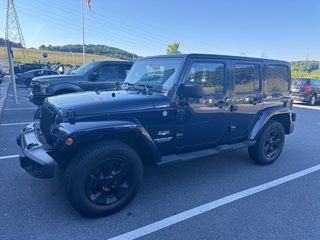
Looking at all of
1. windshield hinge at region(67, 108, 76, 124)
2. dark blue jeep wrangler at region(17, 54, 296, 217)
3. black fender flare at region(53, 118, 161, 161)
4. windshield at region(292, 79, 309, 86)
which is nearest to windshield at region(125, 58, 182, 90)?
dark blue jeep wrangler at region(17, 54, 296, 217)

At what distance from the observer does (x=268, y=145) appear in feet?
14.3

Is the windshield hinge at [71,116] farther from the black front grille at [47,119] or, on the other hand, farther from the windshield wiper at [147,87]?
the windshield wiper at [147,87]

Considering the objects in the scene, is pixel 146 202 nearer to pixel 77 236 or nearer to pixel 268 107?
pixel 77 236

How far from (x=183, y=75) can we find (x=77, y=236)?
2323mm

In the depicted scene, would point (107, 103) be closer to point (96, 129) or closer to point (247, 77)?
point (96, 129)

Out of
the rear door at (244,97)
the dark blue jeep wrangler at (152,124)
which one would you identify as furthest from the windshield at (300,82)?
the rear door at (244,97)

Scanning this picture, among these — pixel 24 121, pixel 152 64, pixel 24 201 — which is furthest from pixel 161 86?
pixel 24 121

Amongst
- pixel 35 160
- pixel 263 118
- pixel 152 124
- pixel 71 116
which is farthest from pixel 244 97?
pixel 35 160

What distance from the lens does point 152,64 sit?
3709mm

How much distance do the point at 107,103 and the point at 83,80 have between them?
4.92 m

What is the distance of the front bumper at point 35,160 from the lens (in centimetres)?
237

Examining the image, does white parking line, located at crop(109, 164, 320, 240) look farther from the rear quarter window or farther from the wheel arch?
the rear quarter window

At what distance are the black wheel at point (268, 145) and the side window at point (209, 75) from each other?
1316 millimetres

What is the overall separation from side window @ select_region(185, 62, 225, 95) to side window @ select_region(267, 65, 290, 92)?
1.24 metres
